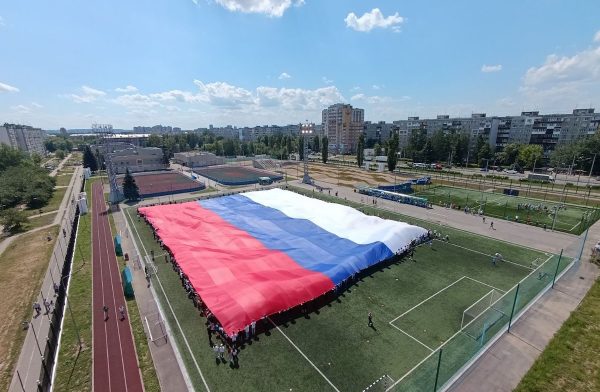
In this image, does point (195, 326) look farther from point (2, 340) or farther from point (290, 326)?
A: point (2, 340)

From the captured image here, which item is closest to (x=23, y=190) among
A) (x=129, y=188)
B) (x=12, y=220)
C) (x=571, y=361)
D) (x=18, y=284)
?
(x=12, y=220)

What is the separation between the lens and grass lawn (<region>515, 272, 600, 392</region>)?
53.5ft

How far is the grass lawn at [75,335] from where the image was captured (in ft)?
55.8

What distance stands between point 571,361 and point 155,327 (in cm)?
2774

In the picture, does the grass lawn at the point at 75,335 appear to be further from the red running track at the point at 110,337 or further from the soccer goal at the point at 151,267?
the soccer goal at the point at 151,267

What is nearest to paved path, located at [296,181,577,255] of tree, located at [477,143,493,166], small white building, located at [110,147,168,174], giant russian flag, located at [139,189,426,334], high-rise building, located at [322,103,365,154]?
giant russian flag, located at [139,189,426,334]

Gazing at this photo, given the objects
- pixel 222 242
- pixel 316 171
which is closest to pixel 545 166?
pixel 316 171

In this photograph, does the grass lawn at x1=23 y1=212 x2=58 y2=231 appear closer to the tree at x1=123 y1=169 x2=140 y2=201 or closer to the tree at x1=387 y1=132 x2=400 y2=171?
the tree at x1=123 y1=169 x2=140 y2=201

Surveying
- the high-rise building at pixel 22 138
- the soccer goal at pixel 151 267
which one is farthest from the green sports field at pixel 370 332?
the high-rise building at pixel 22 138

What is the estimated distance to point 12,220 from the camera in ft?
141

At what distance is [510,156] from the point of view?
96.8 meters

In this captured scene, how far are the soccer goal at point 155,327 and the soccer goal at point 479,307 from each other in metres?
21.3

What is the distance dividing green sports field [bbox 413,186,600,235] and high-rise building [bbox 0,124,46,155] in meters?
158

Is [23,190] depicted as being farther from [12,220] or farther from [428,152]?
[428,152]
